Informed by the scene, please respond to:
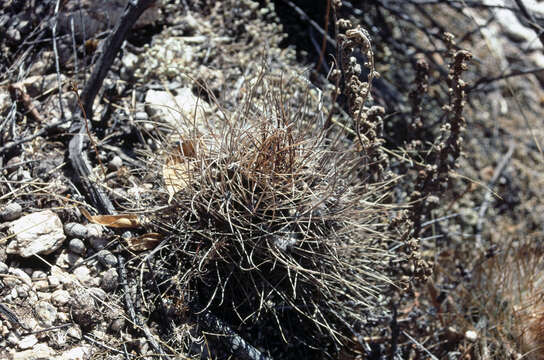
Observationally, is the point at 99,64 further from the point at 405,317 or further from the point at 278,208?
the point at 405,317

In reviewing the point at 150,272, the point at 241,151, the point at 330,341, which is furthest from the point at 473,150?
the point at 150,272

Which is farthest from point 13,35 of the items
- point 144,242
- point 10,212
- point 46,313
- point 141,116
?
point 46,313

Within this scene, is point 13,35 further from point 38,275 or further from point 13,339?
point 13,339

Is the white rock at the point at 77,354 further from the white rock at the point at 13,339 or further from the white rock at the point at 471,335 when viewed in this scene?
the white rock at the point at 471,335

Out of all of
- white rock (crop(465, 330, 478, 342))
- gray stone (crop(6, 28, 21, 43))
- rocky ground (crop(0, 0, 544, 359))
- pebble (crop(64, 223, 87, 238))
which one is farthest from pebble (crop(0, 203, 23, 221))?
white rock (crop(465, 330, 478, 342))

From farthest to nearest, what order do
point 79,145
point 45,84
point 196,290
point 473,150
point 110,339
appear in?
point 473,150, point 45,84, point 79,145, point 196,290, point 110,339

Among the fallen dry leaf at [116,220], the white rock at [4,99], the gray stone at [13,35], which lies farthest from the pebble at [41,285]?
the gray stone at [13,35]
